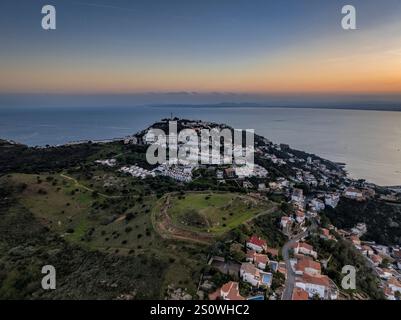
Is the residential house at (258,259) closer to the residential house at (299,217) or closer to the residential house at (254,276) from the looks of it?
the residential house at (254,276)

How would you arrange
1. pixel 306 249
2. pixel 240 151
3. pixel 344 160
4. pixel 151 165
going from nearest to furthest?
pixel 306 249 < pixel 151 165 < pixel 240 151 < pixel 344 160

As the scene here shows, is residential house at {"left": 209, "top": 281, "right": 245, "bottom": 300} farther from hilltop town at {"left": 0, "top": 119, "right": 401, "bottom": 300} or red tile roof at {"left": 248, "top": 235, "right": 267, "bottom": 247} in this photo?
red tile roof at {"left": 248, "top": 235, "right": 267, "bottom": 247}

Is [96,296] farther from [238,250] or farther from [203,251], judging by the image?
[238,250]

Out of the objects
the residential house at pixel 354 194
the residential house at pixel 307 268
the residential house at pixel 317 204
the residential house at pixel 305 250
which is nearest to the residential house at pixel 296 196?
the residential house at pixel 317 204

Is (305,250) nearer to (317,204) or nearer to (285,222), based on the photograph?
(285,222)

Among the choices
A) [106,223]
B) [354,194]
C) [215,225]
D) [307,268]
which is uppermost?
[215,225]

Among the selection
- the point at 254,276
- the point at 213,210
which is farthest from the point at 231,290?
the point at 213,210
